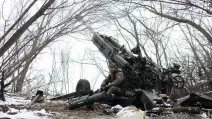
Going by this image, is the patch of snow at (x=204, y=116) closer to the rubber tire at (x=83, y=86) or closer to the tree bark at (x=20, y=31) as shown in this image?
the rubber tire at (x=83, y=86)

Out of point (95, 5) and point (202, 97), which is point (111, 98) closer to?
point (202, 97)

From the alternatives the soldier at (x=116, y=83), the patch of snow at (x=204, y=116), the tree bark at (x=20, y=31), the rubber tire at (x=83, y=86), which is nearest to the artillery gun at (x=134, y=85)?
the rubber tire at (x=83, y=86)

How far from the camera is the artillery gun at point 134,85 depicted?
23.1 feet

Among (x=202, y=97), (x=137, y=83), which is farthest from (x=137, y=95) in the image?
(x=202, y=97)

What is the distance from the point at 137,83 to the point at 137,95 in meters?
0.56

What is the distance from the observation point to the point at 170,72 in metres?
7.80

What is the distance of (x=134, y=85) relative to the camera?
7.66m

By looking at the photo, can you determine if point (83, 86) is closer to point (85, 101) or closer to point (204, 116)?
point (85, 101)

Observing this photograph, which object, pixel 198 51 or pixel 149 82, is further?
pixel 198 51

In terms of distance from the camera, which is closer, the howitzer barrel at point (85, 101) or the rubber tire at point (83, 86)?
the howitzer barrel at point (85, 101)

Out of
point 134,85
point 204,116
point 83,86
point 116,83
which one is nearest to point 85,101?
point 116,83

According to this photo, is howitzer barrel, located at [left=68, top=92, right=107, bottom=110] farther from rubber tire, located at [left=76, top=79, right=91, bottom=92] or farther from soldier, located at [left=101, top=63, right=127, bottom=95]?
rubber tire, located at [left=76, top=79, right=91, bottom=92]

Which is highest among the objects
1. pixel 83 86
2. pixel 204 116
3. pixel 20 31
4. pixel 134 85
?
pixel 20 31

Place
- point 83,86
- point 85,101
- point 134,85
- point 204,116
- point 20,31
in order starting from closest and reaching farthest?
point 204,116 < point 20,31 < point 85,101 < point 134,85 < point 83,86
